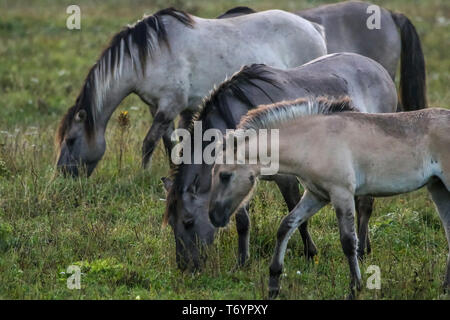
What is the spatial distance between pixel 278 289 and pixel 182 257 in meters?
0.96

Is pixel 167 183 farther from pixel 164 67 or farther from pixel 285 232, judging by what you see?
pixel 164 67

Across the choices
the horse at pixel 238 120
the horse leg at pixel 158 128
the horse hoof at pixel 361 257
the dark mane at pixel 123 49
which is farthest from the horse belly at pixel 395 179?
the dark mane at pixel 123 49

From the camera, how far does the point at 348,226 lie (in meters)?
5.16

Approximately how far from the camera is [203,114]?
5.90 metres

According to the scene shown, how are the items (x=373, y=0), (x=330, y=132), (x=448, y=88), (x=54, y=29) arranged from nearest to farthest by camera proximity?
(x=330, y=132)
(x=448, y=88)
(x=54, y=29)
(x=373, y=0)

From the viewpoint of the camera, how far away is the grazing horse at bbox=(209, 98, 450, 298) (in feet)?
16.8

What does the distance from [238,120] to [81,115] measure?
272 cm

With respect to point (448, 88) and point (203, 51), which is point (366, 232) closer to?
point (203, 51)

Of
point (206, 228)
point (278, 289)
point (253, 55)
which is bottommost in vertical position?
point (278, 289)

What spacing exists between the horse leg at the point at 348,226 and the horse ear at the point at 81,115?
383cm

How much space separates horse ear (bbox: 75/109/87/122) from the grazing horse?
3264mm

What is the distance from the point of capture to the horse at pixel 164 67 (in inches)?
313

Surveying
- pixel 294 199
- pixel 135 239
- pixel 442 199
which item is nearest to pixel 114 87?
pixel 135 239

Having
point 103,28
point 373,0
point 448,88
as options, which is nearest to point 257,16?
point 448,88
